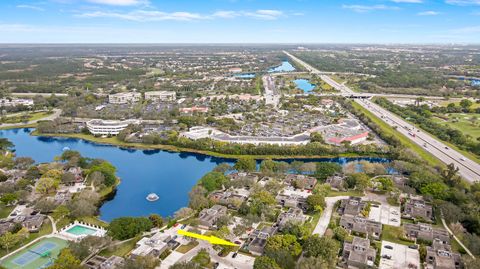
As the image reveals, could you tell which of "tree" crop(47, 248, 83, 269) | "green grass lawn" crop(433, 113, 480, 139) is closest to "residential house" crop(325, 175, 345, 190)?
"tree" crop(47, 248, 83, 269)

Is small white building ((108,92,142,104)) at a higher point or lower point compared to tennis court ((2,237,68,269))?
higher

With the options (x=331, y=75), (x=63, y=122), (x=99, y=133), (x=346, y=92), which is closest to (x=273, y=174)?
(x=99, y=133)

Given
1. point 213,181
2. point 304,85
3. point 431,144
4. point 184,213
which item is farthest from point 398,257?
point 304,85

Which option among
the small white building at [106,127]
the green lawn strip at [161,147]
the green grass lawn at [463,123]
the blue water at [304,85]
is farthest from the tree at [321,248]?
the blue water at [304,85]

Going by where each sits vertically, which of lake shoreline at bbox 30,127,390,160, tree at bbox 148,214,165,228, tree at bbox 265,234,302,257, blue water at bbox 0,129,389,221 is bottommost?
blue water at bbox 0,129,389,221

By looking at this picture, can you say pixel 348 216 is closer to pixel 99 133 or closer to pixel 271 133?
pixel 271 133

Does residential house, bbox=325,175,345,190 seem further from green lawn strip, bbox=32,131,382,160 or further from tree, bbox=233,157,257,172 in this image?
green lawn strip, bbox=32,131,382,160

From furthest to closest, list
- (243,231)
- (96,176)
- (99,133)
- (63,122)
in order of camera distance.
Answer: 1. (63,122)
2. (99,133)
3. (96,176)
4. (243,231)

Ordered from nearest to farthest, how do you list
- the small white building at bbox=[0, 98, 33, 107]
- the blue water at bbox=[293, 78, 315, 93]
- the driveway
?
the driveway
the small white building at bbox=[0, 98, 33, 107]
the blue water at bbox=[293, 78, 315, 93]
